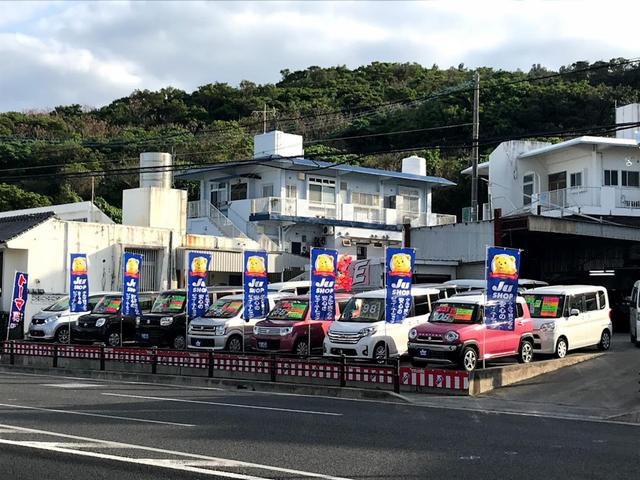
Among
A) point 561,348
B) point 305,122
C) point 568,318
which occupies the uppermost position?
point 305,122

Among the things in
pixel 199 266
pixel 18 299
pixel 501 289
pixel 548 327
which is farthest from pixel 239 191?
pixel 501 289

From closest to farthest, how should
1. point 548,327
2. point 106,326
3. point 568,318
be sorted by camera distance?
point 548,327 → point 568,318 → point 106,326

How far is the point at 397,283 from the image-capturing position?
778 inches

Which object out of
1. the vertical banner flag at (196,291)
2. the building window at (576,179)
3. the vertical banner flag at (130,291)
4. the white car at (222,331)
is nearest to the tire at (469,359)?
the white car at (222,331)

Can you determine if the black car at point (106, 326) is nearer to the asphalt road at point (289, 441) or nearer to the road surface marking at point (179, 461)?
the asphalt road at point (289, 441)

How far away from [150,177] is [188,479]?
1300 inches

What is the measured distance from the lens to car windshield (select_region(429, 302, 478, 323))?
18.9 m

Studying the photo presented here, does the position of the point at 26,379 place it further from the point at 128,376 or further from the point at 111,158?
the point at 111,158

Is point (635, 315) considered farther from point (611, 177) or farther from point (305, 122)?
point (305, 122)

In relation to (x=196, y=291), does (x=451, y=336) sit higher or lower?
lower

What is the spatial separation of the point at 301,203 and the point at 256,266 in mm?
21895

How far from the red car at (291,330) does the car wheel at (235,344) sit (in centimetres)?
87

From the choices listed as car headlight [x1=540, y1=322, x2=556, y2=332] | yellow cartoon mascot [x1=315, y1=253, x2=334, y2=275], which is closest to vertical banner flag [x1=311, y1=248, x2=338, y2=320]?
yellow cartoon mascot [x1=315, y1=253, x2=334, y2=275]

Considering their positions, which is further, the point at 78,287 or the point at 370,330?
the point at 78,287
